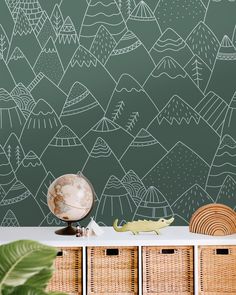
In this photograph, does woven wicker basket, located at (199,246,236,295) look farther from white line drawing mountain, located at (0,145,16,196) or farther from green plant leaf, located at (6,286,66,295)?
green plant leaf, located at (6,286,66,295)

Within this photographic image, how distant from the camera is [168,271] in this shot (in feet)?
9.01

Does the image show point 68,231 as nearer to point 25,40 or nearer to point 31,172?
point 31,172

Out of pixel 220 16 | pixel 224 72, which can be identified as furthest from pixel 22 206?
pixel 220 16

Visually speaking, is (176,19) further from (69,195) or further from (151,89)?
(69,195)

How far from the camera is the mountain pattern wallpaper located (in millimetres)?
3109

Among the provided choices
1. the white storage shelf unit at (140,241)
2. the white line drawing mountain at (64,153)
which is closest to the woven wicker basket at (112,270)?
the white storage shelf unit at (140,241)

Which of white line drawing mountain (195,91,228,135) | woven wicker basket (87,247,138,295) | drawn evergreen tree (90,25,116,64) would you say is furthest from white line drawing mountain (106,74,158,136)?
woven wicker basket (87,247,138,295)

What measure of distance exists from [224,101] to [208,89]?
112mm

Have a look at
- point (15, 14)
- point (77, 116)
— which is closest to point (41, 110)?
point (77, 116)

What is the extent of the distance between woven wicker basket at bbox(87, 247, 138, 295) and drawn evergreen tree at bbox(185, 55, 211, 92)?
1018 millimetres

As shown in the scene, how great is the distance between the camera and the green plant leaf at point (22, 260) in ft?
3.26

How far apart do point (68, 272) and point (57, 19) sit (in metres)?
1.41

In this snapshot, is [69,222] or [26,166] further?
[26,166]

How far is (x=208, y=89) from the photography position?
311 cm
